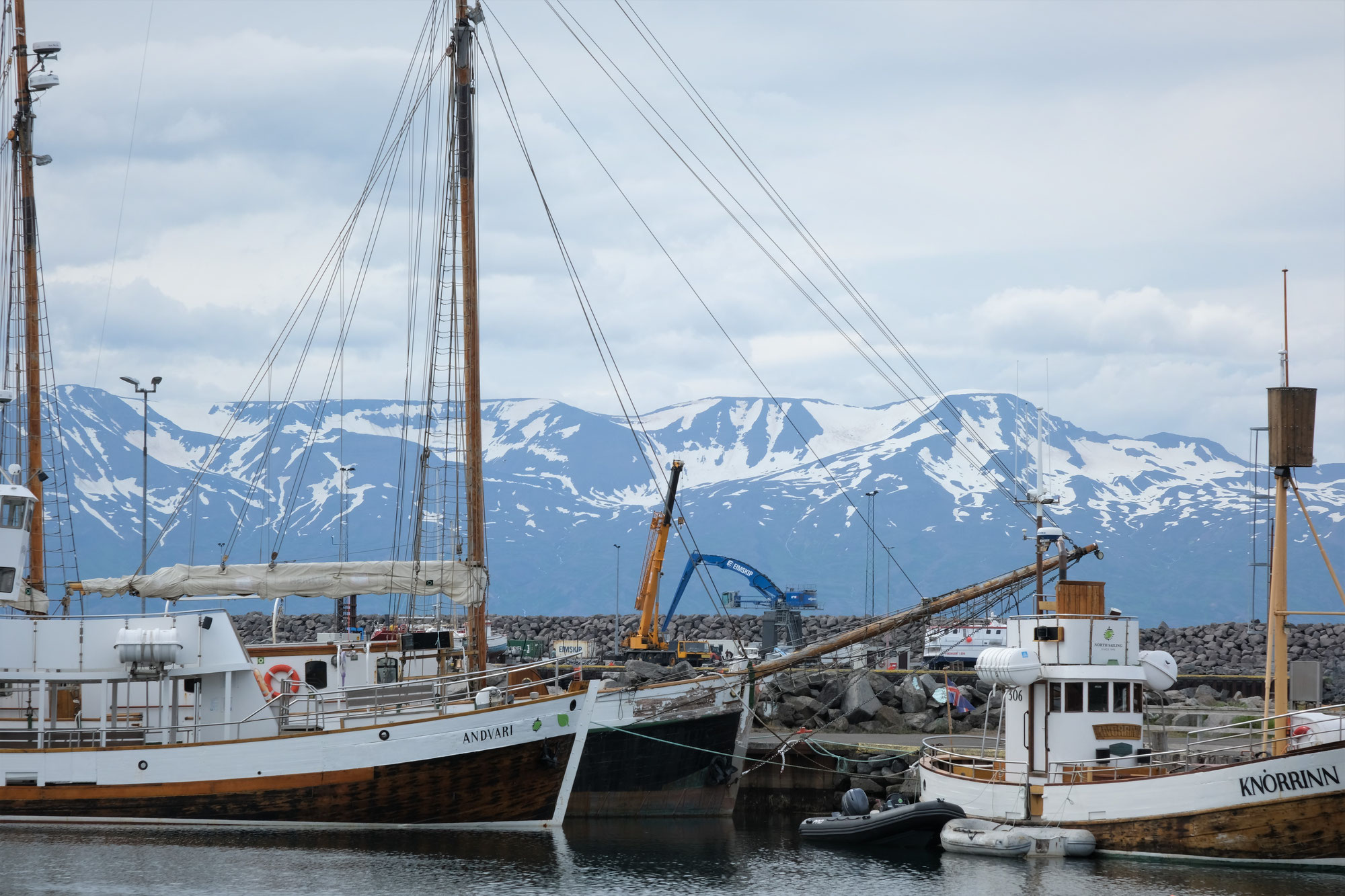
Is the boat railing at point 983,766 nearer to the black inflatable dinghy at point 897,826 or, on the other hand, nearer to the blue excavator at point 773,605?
the black inflatable dinghy at point 897,826

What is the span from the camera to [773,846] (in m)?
31.7

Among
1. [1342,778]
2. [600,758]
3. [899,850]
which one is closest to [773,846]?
[899,850]

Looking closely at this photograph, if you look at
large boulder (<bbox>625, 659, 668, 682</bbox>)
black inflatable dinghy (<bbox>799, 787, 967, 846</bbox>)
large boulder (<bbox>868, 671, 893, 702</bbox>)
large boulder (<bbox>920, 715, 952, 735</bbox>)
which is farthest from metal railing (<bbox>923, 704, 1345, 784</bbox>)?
large boulder (<bbox>868, 671, 893, 702</bbox>)

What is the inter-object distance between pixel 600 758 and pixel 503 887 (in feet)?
30.2

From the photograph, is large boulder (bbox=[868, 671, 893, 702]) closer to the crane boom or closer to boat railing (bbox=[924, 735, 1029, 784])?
boat railing (bbox=[924, 735, 1029, 784])

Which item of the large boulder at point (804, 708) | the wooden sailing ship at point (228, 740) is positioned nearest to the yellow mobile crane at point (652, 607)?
the large boulder at point (804, 708)

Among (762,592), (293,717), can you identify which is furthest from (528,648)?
(293,717)

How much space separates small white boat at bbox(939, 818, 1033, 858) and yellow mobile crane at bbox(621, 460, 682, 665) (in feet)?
117

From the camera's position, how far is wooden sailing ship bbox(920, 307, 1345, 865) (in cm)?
2681

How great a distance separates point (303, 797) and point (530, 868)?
21.4ft

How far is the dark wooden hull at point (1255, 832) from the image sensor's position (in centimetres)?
2652

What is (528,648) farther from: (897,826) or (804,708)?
(897,826)

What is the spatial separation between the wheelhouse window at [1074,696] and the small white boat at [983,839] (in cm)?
291

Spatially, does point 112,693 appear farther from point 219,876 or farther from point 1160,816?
Answer: point 1160,816
